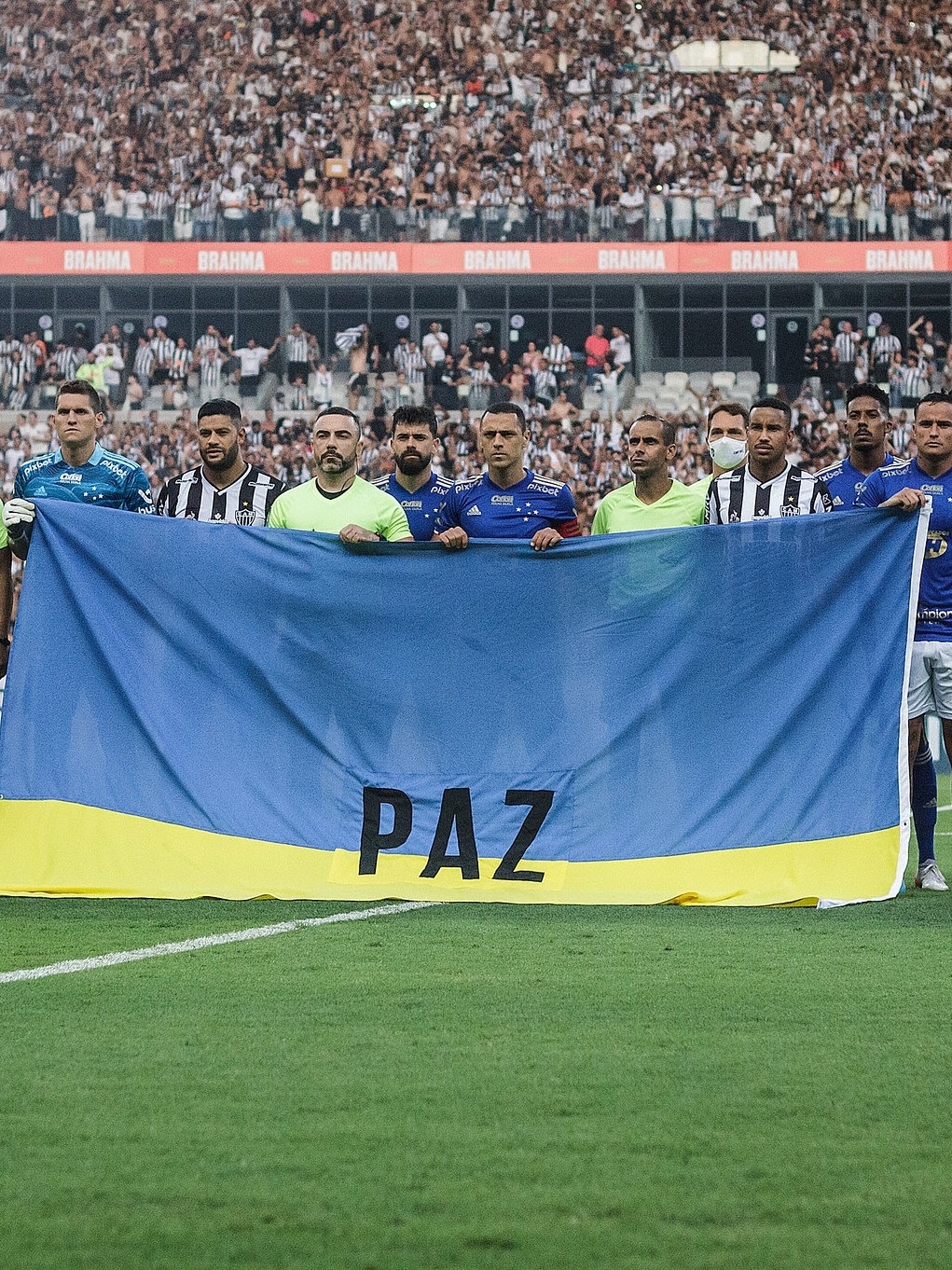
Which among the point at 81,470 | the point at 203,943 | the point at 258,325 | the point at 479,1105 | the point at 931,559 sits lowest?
the point at 258,325

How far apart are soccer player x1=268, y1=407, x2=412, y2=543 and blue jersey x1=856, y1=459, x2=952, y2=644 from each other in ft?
5.87

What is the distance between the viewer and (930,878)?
681 cm

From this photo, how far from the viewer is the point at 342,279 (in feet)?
99.9

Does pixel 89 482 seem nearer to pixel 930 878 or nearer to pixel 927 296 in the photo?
pixel 930 878

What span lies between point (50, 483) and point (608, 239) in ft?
78.9

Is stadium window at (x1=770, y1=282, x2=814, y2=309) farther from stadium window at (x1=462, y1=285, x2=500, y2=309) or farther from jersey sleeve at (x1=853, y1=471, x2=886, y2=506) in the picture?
jersey sleeve at (x1=853, y1=471, x2=886, y2=506)

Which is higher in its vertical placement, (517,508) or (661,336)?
(517,508)

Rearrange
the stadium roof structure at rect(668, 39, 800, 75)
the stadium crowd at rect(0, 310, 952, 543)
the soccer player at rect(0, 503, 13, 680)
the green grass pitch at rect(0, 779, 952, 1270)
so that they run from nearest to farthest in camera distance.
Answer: the green grass pitch at rect(0, 779, 952, 1270) → the soccer player at rect(0, 503, 13, 680) → the stadium crowd at rect(0, 310, 952, 543) → the stadium roof structure at rect(668, 39, 800, 75)

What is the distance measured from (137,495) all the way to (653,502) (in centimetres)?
202

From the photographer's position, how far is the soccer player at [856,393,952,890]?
21.2ft

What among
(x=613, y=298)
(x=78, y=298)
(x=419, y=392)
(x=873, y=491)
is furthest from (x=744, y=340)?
(x=873, y=491)

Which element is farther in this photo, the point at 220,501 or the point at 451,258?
the point at 451,258

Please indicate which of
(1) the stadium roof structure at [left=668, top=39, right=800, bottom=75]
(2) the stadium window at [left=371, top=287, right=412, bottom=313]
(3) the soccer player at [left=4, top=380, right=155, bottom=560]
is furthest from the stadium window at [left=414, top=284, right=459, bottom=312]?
(3) the soccer player at [left=4, top=380, right=155, bottom=560]

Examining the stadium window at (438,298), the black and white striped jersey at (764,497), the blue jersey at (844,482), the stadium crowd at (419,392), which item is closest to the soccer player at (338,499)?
the black and white striped jersey at (764,497)
